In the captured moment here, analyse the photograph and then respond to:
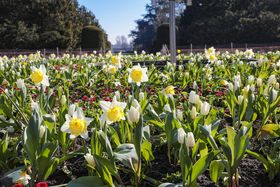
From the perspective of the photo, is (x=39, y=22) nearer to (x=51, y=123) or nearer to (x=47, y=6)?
(x=47, y=6)

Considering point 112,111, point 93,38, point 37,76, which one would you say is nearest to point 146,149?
point 112,111

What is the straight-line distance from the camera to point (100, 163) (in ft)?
5.68

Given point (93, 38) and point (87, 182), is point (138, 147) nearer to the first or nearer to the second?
point (87, 182)

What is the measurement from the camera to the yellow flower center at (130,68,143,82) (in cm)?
257

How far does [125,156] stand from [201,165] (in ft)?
1.24

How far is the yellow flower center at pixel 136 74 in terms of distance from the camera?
8.44 ft

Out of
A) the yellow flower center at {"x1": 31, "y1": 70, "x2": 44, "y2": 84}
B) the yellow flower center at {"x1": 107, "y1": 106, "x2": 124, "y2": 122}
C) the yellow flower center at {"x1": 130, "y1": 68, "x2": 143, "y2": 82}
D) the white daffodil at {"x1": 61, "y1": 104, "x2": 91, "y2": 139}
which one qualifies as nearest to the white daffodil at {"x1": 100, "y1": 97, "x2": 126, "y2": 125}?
the yellow flower center at {"x1": 107, "y1": 106, "x2": 124, "y2": 122}

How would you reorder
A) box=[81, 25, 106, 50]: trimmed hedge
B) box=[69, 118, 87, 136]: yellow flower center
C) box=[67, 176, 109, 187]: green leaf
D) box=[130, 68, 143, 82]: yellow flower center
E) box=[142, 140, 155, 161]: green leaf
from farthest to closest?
box=[81, 25, 106, 50]: trimmed hedge < box=[130, 68, 143, 82]: yellow flower center < box=[142, 140, 155, 161]: green leaf < box=[69, 118, 87, 136]: yellow flower center < box=[67, 176, 109, 187]: green leaf

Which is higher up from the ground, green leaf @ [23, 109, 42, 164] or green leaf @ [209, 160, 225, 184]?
green leaf @ [23, 109, 42, 164]

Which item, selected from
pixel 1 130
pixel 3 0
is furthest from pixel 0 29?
pixel 1 130

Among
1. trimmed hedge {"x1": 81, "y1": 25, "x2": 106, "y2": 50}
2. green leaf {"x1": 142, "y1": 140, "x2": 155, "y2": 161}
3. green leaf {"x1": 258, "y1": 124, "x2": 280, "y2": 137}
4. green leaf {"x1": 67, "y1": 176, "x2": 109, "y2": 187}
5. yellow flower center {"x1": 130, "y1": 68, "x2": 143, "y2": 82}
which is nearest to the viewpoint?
→ green leaf {"x1": 67, "y1": 176, "x2": 109, "y2": 187}

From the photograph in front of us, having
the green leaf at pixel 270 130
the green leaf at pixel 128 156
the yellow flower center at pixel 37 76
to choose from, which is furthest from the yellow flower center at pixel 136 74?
the green leaf at pixel 270 130

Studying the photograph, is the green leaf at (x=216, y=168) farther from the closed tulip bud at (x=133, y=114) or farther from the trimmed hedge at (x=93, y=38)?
the trimmed hedge at (x=93, y=38)

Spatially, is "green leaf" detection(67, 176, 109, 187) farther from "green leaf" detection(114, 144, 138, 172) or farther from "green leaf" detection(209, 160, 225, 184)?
"green leaf" detection(209, 160, 225, 184)
